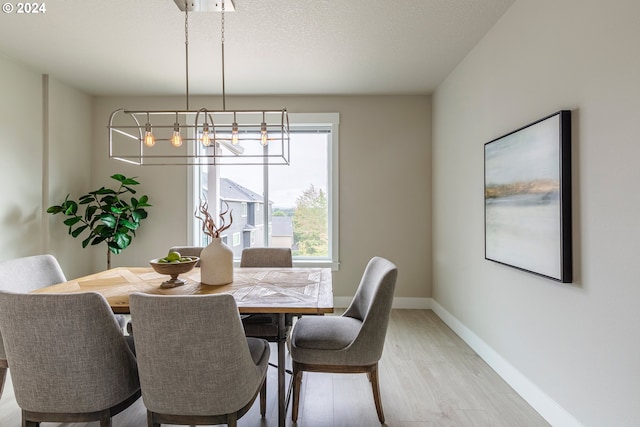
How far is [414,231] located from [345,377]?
2176mm

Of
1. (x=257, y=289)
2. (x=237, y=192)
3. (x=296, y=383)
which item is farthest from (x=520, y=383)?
(x=237, y=192)

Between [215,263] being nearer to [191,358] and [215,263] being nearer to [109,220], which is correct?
[191,358]

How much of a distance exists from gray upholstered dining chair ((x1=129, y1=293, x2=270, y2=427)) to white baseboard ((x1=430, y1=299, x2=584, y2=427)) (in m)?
1.72

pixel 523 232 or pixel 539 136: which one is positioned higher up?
pixel 539 136

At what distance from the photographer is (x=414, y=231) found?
420cm

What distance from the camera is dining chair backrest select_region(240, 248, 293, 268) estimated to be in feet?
9.91

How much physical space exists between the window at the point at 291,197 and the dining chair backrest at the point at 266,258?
128 cm

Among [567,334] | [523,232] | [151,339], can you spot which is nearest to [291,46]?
[523,232]

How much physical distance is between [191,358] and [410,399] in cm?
155

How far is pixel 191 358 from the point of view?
133 cm

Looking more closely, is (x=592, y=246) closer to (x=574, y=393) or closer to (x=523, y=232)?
(x=523, y=232)

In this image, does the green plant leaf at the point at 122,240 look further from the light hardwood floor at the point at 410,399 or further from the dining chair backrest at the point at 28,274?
the light hardwood floor at the point at 410,399

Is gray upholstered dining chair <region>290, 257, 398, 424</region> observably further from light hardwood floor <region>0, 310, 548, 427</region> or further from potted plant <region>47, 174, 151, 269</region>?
potted plant <region>47, 174, 151, 269</region>

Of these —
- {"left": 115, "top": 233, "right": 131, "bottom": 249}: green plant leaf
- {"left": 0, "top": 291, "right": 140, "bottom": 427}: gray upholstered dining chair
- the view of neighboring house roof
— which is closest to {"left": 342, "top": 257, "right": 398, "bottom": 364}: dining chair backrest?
{"left": 0, "top": 291, "right": 140, "bottom": 427}: gray upholstered dining chair
